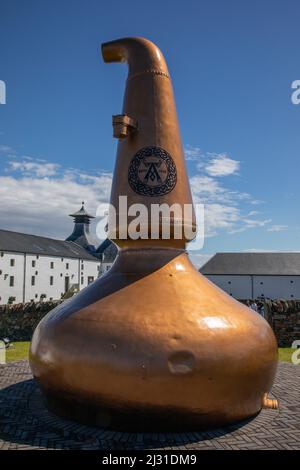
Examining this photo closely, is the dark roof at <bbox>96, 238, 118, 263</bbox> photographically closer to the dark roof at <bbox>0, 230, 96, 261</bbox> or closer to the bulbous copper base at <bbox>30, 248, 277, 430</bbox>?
the dark roof at <bbox>0, 230, 96, 261</bbox>

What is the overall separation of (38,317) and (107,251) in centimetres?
5752

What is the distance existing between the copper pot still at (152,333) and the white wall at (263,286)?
178ft

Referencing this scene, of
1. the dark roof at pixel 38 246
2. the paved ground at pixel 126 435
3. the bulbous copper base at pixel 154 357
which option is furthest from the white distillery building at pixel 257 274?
the bulbous copper base at pixel 154 357

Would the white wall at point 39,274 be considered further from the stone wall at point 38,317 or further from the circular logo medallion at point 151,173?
the circular logo medallion at point 151,173

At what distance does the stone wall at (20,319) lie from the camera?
70.0 ft

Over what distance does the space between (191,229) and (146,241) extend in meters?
1.07

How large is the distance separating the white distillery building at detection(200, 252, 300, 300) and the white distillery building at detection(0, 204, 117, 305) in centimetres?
2041

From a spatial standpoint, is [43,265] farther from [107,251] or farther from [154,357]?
[154,357]

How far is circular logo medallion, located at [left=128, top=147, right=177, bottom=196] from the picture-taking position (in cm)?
841

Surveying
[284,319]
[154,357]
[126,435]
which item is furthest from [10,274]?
[154,357]

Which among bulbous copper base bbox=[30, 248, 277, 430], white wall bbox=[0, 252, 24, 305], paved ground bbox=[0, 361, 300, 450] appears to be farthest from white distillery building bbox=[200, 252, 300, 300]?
bulbous copper base bbox=[30, 248, 277, 430]

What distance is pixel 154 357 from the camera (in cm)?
648

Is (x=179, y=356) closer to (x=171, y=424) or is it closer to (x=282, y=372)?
(x=171, y=424)

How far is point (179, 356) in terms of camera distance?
6559mm
